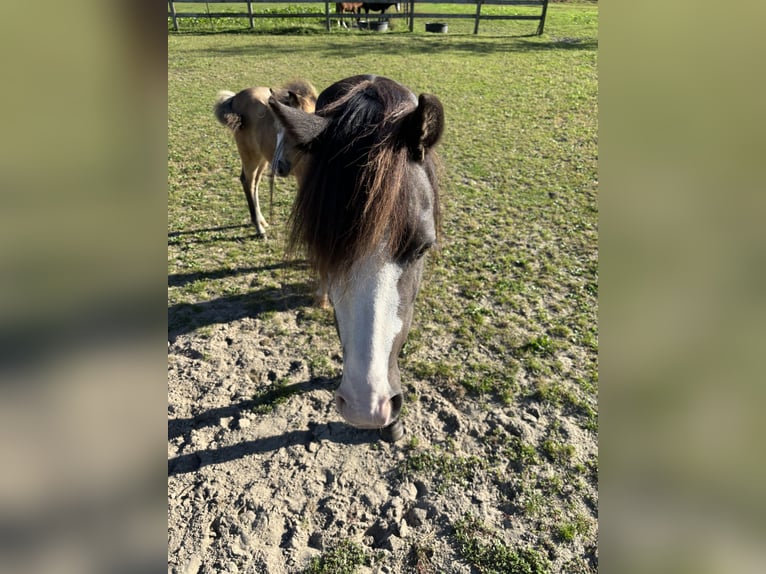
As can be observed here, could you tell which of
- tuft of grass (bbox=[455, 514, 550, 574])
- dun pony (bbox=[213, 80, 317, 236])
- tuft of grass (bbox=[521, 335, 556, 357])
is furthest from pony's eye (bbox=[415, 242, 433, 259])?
dun pony (bbox=[213, 80, 317, 236])

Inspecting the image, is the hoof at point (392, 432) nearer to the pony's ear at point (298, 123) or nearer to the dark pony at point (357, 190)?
the dark pony at point (357, 190)

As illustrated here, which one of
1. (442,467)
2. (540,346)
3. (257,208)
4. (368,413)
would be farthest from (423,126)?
(257,208)

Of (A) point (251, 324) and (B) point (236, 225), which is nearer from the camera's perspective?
(A) point (251, 324)

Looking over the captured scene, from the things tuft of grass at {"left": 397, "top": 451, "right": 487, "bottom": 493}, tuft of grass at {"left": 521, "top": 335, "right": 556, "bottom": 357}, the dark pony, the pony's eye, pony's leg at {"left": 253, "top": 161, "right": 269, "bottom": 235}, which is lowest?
tuft of grass at {"left": 397, "top": 451, "right": 487, "bottom": 493}

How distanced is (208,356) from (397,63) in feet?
45.3

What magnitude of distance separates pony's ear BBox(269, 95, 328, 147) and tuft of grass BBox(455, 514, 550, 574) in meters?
2.50

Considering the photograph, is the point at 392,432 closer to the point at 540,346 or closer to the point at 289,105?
the point at 540,346

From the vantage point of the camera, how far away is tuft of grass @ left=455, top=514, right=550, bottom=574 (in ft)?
8.01

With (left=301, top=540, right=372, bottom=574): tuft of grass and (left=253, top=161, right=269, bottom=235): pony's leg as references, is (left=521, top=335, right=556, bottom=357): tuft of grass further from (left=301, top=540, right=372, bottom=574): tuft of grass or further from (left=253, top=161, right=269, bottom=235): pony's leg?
(left=253, top=161, right=269, bottom=235): pony's leg

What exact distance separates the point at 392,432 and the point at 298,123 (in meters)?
2.25

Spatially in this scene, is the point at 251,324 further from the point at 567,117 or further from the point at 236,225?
the point at 567,117

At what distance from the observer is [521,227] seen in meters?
5.71

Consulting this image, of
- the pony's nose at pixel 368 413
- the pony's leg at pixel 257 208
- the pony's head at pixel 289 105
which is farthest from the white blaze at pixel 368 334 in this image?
the pony's leg at pixel 257 208
